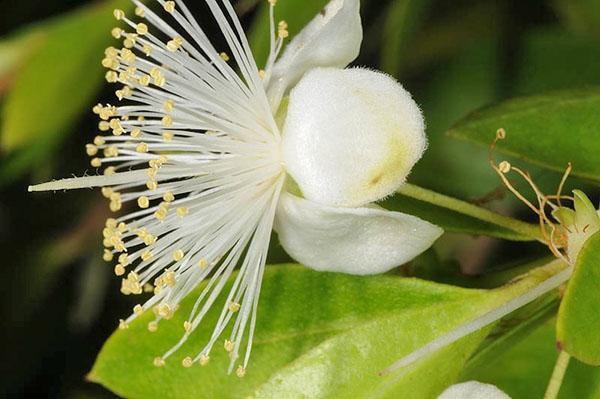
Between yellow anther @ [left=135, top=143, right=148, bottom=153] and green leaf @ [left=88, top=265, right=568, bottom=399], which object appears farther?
yellow anther @ [left=135, top=143, right=148, bottom=153]

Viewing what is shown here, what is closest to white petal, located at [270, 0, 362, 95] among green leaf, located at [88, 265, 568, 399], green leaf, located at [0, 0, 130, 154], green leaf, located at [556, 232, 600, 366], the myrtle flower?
the myrtle flower

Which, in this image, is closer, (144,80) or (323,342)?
(323,342)

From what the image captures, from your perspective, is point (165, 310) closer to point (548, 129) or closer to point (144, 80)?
point (144, 80)

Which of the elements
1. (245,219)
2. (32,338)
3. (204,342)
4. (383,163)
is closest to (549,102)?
(383,163)

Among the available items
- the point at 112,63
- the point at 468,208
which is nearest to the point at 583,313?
the point at 468,208

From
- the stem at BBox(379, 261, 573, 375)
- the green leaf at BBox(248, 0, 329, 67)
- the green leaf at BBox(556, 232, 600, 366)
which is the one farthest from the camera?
the green leaf at BBox(248, 0, 329, 67)

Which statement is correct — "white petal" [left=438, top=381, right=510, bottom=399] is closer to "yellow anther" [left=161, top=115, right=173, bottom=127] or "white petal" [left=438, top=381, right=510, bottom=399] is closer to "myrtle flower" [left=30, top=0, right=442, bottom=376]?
"myrtle flower" [left=30, top=0, right=442, bottom=376]
